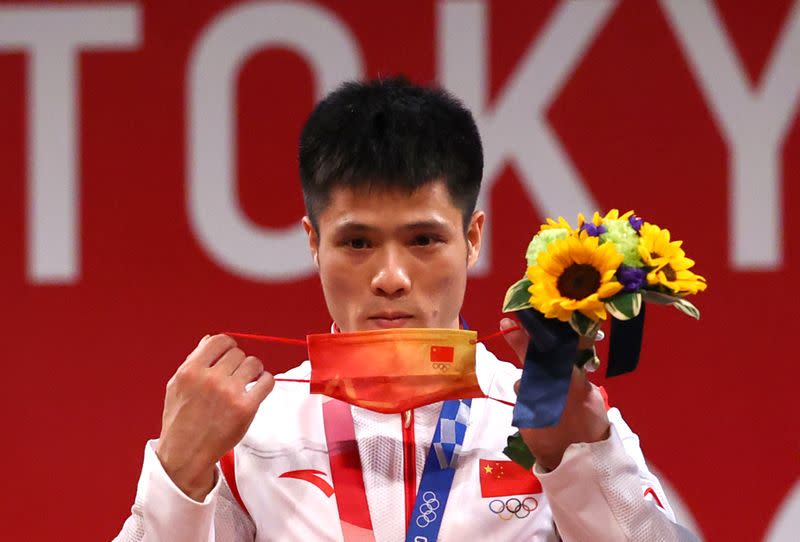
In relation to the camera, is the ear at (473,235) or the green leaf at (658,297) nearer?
the green leaf at (658,297)

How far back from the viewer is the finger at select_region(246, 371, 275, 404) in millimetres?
2078

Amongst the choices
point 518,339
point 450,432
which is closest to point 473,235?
point 450,432

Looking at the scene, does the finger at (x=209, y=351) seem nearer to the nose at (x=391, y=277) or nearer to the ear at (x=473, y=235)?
the nose at (x=391, y=277)

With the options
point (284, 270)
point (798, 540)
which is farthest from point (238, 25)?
point (798, 540)

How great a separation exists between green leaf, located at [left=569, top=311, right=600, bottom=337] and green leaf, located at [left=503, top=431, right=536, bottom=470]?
0.27m

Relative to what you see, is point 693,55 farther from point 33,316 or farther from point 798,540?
point 33,316

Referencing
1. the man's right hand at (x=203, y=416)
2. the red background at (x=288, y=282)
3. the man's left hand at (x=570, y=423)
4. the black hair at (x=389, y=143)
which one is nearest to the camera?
the man's left hand at (x=570, y=423)

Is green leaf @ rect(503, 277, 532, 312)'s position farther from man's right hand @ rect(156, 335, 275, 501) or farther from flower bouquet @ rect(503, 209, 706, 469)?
man's right hand @ rect(156, 335, 275, 501)

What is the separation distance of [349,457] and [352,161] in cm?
50

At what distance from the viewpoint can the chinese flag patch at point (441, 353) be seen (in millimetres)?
2193

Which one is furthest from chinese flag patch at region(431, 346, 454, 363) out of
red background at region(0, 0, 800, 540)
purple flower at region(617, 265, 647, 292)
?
red background at region(0, 0, 800, 540)

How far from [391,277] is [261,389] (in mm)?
288

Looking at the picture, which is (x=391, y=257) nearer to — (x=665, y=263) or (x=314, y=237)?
(x=314, y=237)

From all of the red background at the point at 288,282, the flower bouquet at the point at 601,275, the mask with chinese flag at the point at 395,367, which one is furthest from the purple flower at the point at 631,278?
the red background at the point at 288,282
